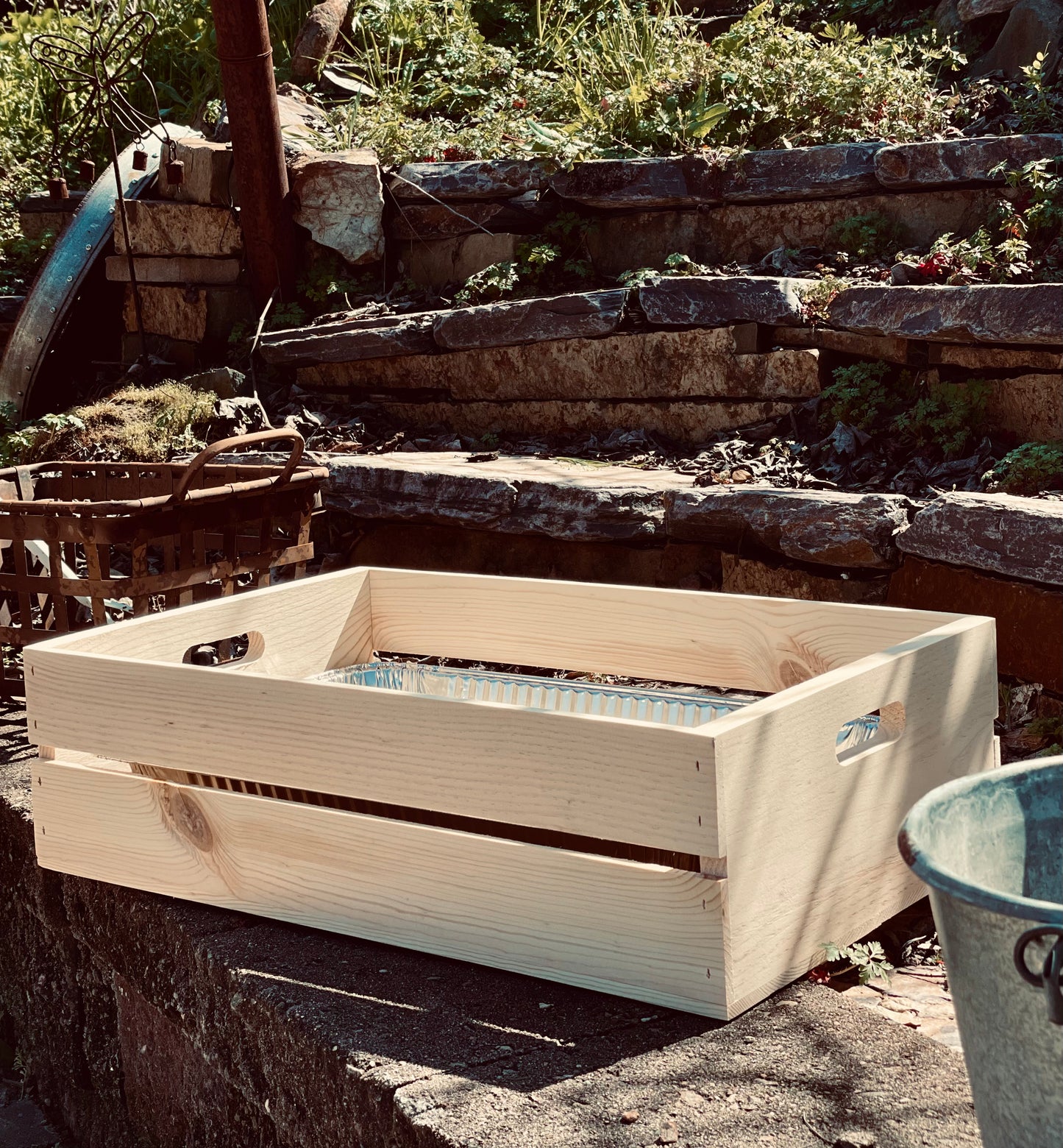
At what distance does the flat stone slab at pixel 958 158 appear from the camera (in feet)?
14.5

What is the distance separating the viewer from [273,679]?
1.82m

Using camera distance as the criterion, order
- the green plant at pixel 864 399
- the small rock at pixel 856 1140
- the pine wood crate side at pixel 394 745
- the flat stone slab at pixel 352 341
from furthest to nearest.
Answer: the flat stone slab at pixel 352 341
the green plant at pixel 864 399
the pine wood crate side at pixel 394 745
the small rock at pixel 856 1140

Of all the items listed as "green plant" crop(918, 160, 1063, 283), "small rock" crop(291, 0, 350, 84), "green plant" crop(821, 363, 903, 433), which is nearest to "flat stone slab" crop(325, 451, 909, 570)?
"green plant" crop(821, 363, 903, 433)

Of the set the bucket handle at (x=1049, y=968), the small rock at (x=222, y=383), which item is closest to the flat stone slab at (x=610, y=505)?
the small rock at (x=222, y=383)

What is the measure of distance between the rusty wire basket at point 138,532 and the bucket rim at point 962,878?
1.65 meters

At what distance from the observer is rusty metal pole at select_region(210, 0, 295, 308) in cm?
529

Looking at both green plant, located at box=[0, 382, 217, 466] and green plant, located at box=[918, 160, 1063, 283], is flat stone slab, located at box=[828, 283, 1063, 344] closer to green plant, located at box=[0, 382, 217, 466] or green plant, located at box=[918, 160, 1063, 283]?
green plant, located at box=[918, 160, 1063, 283]

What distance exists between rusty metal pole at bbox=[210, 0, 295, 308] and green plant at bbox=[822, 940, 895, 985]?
185 inches

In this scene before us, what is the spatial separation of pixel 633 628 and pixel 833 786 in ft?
2.24

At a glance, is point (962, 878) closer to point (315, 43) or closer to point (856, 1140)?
point (856, 1140)

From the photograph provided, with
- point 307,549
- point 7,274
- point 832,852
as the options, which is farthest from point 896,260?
point 7,274

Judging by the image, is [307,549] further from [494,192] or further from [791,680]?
[494,192]

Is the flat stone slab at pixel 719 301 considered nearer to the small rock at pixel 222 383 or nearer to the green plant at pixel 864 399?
the green plant at pixel 864 399

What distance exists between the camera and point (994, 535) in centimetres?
307
